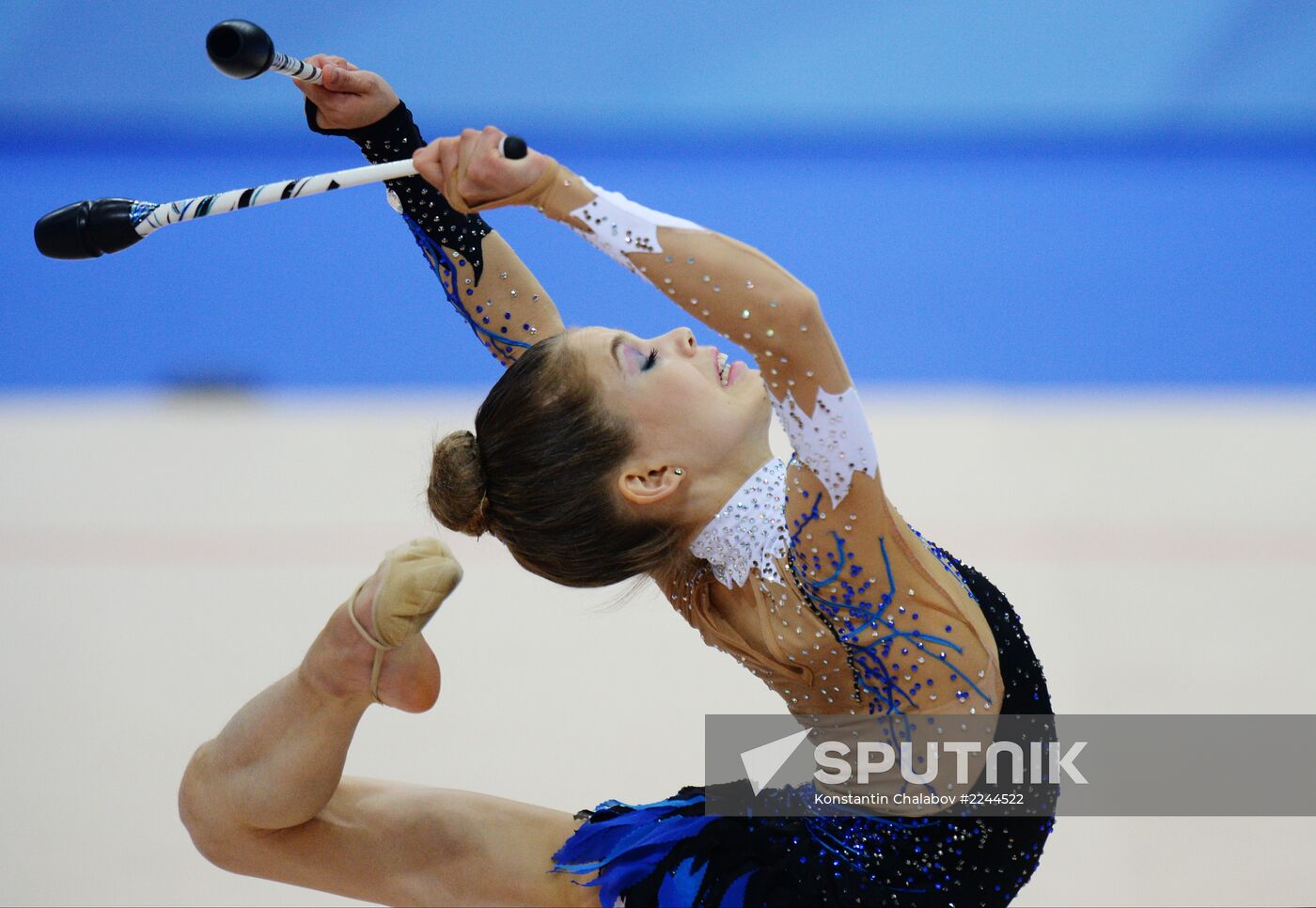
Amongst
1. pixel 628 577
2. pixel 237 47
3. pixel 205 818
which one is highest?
pixel 237 47

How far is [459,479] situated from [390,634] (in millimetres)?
216

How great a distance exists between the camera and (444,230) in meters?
2.04

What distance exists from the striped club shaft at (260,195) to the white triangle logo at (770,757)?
3.61ft

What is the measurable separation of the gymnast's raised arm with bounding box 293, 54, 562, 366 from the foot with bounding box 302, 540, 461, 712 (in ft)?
1.21

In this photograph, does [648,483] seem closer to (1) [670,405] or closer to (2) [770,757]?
(1) [670,405]

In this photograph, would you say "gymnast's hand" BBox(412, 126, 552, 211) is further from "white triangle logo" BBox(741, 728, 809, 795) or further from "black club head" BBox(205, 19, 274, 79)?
"white triangle logo" BBox(741, 728, 809, 795)

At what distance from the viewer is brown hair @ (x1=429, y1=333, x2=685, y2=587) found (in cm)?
177

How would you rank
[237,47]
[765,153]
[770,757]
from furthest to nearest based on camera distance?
[765,153] → [770,757] → [237,47]

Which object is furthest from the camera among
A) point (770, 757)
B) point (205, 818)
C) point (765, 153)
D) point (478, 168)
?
point (765, 153)

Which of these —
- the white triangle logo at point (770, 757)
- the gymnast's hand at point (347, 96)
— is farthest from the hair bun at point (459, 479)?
the white triangle logo at point (770, 757)

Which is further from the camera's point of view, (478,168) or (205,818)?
(205,818)

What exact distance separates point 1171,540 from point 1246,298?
5.92ft
